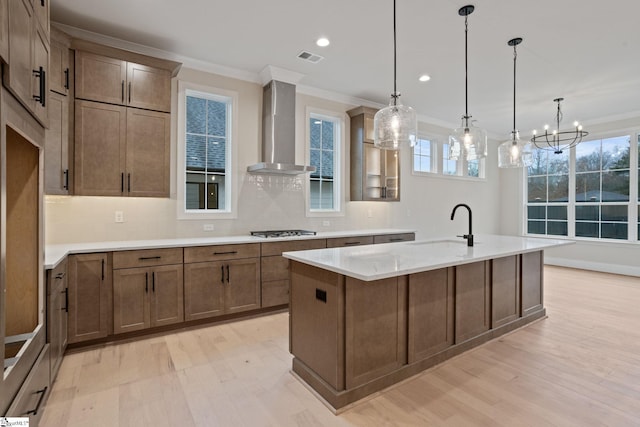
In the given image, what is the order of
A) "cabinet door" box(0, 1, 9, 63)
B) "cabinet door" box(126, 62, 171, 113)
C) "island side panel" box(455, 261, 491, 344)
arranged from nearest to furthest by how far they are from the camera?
1. "cabinet door" box(0, 1, 9, 63)
2. "island side panel" box(455, 261, 491, 344)
3. "cabinet door" box(126, 62, 171, 113)

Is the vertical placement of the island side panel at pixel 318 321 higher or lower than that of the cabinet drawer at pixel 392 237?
lower

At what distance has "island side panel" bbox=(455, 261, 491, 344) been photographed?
276cm

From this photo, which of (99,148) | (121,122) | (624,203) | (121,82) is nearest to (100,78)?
(121,82)

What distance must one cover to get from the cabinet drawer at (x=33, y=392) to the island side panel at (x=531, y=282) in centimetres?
399

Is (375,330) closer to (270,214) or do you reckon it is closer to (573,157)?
(270,214)

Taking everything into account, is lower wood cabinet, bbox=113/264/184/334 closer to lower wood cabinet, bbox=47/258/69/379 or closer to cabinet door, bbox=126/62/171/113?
lower wood cabinet, bbox=47/258/69/379

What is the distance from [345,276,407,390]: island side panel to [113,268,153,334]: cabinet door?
2.07 metres

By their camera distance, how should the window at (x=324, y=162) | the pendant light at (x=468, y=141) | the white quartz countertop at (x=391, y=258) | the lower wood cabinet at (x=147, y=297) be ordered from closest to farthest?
1. the white quartz countertop at (x=391, y=258)
2. the lower wood cabinet at (x=147, y=297)
3. the pendant light at (x=468, y=141)
4. the window at (x=324, y=162)

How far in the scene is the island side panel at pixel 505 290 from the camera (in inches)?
123

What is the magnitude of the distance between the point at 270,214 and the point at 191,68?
6.57 feet

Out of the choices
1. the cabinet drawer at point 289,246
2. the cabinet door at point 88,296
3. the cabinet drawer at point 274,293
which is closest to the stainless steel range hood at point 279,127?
the cabinet drawer at point 289,246

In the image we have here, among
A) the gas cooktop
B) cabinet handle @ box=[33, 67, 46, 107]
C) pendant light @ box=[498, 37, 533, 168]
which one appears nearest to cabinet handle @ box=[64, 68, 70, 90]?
cabinet handle @ box=[33, 67, 46, 107]

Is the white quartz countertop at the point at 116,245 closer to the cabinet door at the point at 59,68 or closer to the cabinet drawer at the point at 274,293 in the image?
the cabinet drawer at the point at 274,293

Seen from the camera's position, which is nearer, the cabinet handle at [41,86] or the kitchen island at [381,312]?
the cabinet handle at [41,86]
